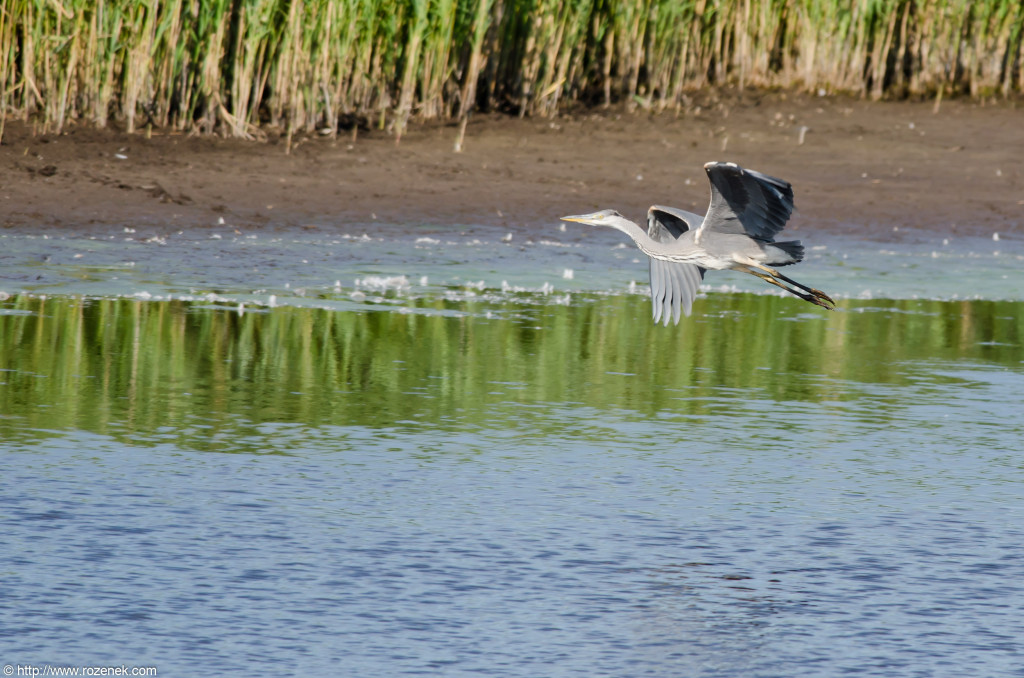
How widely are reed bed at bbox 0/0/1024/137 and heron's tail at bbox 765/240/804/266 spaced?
674 cm

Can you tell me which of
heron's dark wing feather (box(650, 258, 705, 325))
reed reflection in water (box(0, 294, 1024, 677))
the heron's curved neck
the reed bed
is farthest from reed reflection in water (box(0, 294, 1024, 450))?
the reed bed

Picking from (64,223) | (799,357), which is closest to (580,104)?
(64,223)

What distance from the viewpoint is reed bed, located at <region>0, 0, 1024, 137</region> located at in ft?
40.0

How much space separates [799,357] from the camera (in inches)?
320

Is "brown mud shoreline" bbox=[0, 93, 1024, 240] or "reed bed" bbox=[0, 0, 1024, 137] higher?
"reed bed" bbox=[0, 0, 1024, 137]

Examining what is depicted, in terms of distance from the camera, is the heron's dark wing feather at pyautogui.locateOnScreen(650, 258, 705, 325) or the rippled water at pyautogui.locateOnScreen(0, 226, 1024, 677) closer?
the rippled water at pyautogui.locateOnScreen(0, 226, 1024, 677)

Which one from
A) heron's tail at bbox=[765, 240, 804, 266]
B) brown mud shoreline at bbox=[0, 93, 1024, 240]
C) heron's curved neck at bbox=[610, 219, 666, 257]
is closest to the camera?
heron's tail at bbox=[765, 240, 804, 266]

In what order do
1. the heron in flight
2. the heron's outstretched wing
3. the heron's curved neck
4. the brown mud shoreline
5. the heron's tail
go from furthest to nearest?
the brown mud shoreline, the heron's curved neck, the heron's tail, the heron in flight, the heron's outstretched wing

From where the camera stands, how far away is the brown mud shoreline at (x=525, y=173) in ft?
37.8

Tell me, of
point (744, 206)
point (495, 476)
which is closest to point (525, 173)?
point (744, 206)

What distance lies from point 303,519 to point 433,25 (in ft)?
29.0

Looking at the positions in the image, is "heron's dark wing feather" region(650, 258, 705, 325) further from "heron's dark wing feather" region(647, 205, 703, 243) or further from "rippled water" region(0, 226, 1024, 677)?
"rippled water" region(0, 226, 1024, 677)

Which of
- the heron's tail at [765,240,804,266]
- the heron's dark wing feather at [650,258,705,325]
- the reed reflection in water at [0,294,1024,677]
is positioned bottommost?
the reed reflection in water at [0,294,1024,677]

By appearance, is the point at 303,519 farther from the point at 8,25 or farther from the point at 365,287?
the point at 8,25
